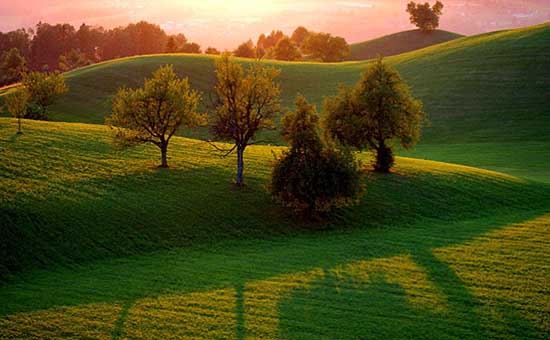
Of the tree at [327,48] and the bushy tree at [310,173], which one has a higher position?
the tree at [327,48]

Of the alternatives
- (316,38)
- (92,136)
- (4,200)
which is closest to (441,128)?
(92,136)

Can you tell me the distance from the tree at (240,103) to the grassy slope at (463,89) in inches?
1265

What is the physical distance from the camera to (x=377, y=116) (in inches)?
1797

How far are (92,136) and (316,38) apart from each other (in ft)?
414

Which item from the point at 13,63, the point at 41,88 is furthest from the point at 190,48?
the point at 41,88

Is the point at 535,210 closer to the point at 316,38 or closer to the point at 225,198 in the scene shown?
the point at 225,198

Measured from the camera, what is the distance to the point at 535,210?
131 feet

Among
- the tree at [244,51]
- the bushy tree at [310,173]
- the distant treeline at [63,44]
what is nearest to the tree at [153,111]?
the bushy tree at [310,173]

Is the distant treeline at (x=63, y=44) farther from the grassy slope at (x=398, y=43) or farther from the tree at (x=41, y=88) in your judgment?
the tree at (x=41, y=88)

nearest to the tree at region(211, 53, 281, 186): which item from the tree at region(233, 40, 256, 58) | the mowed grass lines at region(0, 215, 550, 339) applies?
the mowed grass lines at region(0, 215, 550, 339)

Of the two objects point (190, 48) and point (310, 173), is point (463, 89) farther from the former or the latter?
point (190, 48)

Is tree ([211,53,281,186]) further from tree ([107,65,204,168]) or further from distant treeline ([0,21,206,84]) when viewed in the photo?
distant treeline ([0,21,206,84])

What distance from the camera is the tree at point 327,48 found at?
162750 mm

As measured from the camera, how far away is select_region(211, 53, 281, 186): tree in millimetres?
37625
